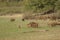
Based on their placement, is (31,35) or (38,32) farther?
(38,32)

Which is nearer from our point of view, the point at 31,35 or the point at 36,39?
the point at 36,39

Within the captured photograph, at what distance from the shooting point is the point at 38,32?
53.2ft

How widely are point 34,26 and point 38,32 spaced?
2.39 meters

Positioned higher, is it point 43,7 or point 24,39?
point 24,39

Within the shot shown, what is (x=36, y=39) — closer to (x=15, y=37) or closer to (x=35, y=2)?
(x=15, y=37)

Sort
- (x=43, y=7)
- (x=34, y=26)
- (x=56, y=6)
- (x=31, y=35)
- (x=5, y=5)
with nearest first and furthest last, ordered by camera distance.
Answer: (x=31, y=35) → (x=34, y=26) → (x=56, y=6) → (x=43, y=7) → (x=5, y=5)

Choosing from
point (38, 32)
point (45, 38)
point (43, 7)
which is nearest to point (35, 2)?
point (43, 7)

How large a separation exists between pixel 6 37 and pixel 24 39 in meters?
1.31

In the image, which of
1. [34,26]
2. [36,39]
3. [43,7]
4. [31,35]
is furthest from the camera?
[43,7]

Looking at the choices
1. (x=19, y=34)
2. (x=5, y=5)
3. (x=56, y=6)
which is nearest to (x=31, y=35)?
(x=19, y=34)

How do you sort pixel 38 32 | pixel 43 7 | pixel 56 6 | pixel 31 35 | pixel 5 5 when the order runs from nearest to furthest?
pixel 31 35 → pixel 38 32 → pixel 56 6 → pixel 43 7 → pixel 5 5

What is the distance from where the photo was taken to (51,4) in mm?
32062

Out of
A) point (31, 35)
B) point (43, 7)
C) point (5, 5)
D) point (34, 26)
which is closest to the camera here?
point (31, 35)

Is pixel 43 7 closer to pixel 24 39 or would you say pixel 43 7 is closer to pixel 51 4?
pixel 51 4
